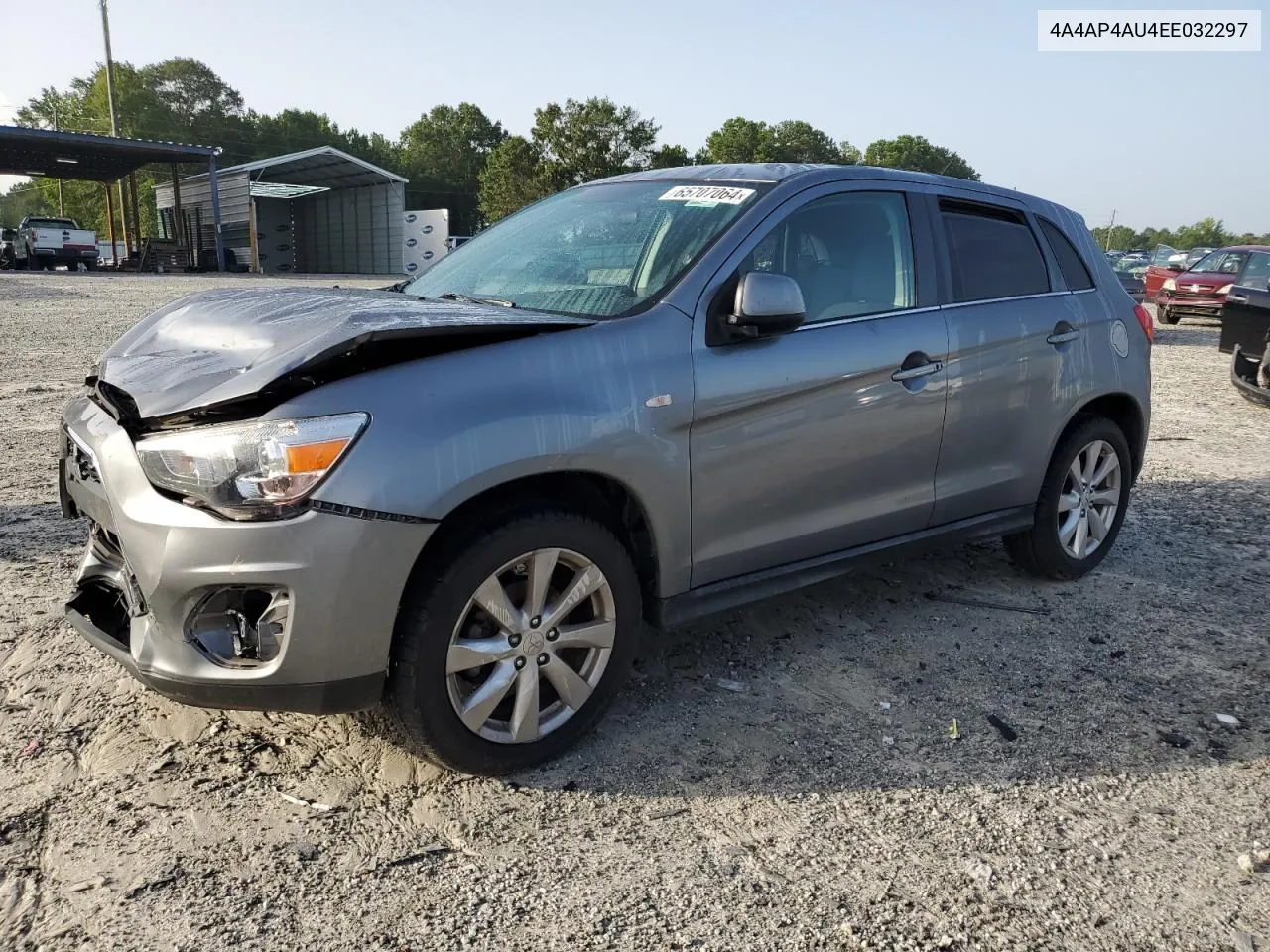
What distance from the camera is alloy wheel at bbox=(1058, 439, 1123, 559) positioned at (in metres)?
4.50

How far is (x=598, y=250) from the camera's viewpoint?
3408 mm

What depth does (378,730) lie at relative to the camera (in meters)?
2.99

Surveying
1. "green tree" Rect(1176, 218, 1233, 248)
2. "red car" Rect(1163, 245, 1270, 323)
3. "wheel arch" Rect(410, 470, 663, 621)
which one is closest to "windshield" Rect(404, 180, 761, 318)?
"wheel arch" Rect(410, 470, 663, 621)

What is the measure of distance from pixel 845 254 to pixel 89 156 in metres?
40.1

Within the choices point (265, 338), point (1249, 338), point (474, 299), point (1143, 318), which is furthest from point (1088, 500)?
point (1249, 338)

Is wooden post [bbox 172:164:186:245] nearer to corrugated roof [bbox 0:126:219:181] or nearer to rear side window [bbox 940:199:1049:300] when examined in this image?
corrugated roof [bbox 0:126:219:181]

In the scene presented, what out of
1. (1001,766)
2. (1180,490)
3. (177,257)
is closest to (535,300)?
(1001,766)

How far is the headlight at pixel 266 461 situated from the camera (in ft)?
7.58

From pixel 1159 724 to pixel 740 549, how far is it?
1.59m

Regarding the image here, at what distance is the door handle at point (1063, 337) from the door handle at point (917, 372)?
835mm

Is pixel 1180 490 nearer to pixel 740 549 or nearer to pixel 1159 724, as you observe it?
pixel 1159 724

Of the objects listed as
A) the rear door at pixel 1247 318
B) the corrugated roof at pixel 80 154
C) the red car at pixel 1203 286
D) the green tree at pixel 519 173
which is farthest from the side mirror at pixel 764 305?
the green tree at pixel 519 173

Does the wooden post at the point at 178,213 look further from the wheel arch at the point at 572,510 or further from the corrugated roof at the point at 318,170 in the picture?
the wheel arch at the point at 572,510

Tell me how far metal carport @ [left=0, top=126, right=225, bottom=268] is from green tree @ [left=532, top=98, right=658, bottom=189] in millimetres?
17302
